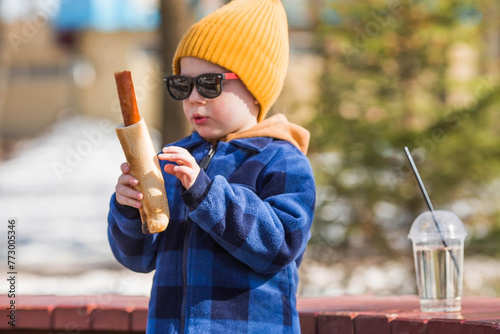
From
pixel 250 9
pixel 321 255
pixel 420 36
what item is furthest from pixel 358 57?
pixel 250 9

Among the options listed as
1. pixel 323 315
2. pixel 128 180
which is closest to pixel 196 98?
pixel 128 180

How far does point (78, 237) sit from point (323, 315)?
434 inches

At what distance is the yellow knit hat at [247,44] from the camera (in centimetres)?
231

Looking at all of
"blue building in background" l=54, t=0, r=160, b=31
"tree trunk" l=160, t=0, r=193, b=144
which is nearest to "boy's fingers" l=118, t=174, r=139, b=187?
"tree trunk" l=160, t=0, r=193, b=144

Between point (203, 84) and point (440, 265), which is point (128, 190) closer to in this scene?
point (203, 84)

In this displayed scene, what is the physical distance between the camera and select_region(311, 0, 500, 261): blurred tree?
21.6 ft

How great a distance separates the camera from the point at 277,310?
2188mm

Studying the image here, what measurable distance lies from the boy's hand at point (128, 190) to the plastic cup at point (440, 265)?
117 centimetres

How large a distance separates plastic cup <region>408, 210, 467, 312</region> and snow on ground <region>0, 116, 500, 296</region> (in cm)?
401

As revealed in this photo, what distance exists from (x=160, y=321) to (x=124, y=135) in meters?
0.55

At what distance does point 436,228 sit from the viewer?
2791 mm

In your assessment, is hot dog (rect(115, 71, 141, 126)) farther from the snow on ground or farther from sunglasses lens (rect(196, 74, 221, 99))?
the snow on ground

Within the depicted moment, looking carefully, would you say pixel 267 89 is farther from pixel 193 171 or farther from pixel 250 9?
pixel 193 171

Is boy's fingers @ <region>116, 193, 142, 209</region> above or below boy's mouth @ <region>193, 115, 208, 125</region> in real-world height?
below
